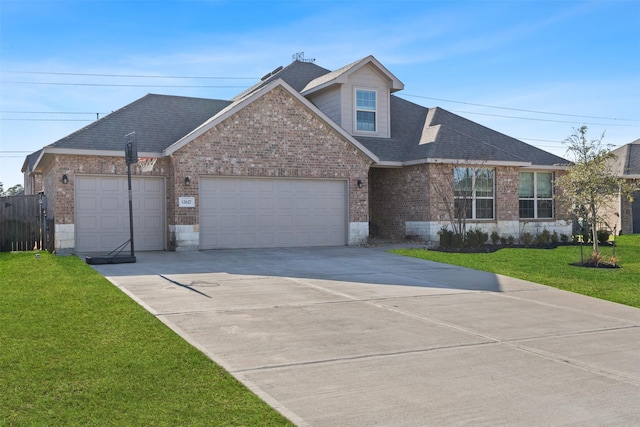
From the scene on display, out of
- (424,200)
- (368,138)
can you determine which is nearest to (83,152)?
(368,138)

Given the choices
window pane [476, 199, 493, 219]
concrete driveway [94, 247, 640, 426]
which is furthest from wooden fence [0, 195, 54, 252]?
window pane [476, 199, 493, 219]

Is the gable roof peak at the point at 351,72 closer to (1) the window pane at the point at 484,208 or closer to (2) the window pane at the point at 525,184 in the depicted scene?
(1) the window pane at the point at 484,208

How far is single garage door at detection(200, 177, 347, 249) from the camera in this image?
1941 cm

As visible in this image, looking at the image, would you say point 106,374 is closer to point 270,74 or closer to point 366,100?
point 366,100

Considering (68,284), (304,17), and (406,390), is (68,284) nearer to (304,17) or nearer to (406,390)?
(406,390)

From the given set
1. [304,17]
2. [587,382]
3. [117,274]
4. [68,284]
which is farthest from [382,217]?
[587,382]

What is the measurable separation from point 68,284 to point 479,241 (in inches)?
537

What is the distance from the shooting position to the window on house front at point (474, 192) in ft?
73.5

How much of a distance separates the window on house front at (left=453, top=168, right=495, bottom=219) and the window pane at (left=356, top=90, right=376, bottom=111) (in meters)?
4.32

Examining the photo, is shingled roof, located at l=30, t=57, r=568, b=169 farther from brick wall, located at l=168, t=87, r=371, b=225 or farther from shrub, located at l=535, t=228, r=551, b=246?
shrub, located at l=535, t=228, r=551, b=246

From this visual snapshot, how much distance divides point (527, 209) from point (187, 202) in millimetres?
13922

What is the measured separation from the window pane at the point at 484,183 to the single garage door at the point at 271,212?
214 inches

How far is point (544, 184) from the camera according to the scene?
2514 centimetres

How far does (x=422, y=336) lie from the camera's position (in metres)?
7.90
